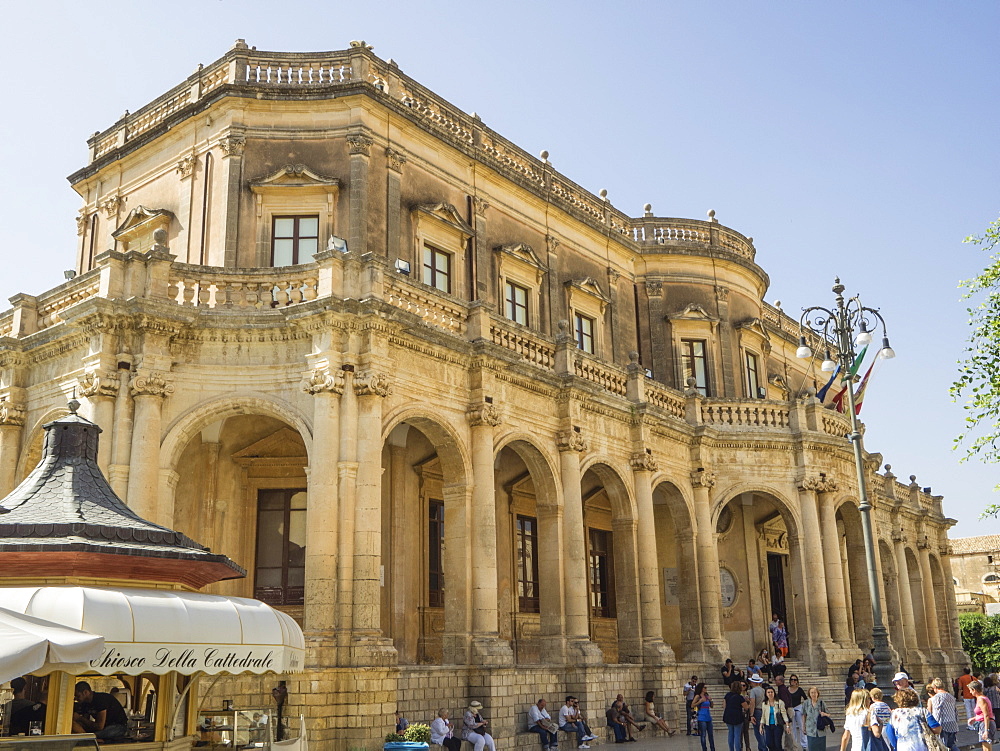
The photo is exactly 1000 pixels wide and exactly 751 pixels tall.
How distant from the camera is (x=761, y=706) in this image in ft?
58.2

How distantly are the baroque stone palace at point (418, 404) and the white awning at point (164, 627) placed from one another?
19.9 feet

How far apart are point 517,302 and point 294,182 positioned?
672cm

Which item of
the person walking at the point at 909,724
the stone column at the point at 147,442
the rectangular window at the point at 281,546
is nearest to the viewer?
the person walking at the point at 909,724

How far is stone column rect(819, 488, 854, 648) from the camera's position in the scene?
87.0 ft

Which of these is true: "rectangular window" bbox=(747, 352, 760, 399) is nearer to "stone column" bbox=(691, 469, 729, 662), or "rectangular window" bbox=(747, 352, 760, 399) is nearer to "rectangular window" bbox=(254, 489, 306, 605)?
"stone column" bbox=(691, 469, 729, 662)

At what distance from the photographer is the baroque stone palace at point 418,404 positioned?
17031 millimetres

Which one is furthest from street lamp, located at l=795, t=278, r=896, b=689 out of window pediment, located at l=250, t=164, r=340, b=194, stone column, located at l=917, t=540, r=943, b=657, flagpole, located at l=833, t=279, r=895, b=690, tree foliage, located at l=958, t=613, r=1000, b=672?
tree foliage, located at l=958, t=613, r=1000, b=672

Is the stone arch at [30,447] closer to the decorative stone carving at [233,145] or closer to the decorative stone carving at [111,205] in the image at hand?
the decorative stone carving at [111,205]

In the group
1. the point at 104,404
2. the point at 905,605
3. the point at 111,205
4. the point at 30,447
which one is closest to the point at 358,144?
the point at 111,205

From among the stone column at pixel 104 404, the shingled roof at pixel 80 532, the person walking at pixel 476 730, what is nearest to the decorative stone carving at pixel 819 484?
the person walking at pixel 476 730

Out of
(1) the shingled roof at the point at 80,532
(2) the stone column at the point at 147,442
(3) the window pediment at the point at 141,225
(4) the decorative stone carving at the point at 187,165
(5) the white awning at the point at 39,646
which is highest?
(4) the decorative stone carving at the point at 187,165

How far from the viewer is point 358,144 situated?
21000 mm

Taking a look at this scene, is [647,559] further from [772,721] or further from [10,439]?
[10,439]

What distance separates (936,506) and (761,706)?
1037 inches
